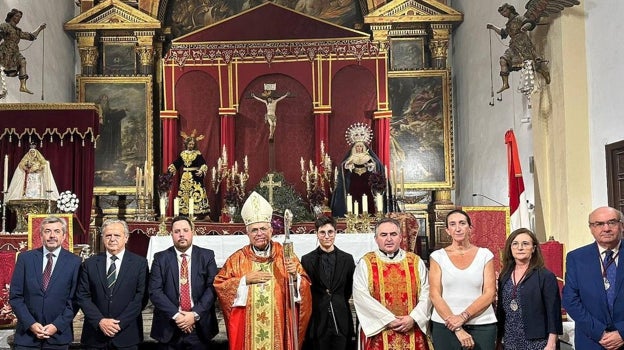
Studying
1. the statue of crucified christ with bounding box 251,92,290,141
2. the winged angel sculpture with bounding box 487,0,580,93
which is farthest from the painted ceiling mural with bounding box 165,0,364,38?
the winged angel sculpture with bounding box 487,0,580,93

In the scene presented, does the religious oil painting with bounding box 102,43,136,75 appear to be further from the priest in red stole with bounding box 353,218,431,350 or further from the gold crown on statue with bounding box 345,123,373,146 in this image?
the priest in red stole with bounding box 353,218,431,350

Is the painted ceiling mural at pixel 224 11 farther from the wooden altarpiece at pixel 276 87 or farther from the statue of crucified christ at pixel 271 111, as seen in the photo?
the statue of crucified christ at pixel 271 111

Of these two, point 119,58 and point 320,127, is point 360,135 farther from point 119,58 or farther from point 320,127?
point 119,58

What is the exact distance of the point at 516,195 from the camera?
7.97 meters

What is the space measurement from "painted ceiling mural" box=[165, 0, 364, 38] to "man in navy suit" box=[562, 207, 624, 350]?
9.70 meters

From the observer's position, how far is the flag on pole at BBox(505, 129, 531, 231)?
7.82 metres

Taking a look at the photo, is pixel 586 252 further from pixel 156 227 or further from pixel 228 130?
pixel 228 130

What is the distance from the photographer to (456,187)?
13258mm

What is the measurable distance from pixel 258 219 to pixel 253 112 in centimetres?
755

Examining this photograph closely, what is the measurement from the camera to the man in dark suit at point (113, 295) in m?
5.06

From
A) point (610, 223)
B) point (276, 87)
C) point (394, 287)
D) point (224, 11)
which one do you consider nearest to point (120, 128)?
point (276, 87)

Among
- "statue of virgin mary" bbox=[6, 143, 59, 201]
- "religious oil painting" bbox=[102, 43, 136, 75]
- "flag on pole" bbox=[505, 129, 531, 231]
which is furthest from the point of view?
"religious oil painting" bbox=[102, 43, 136, 75]

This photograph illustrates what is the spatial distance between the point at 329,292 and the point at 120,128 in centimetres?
835

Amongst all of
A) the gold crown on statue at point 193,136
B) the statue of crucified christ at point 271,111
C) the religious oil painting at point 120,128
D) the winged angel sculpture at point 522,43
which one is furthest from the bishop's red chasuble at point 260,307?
the religious oil painting at point 120,128
